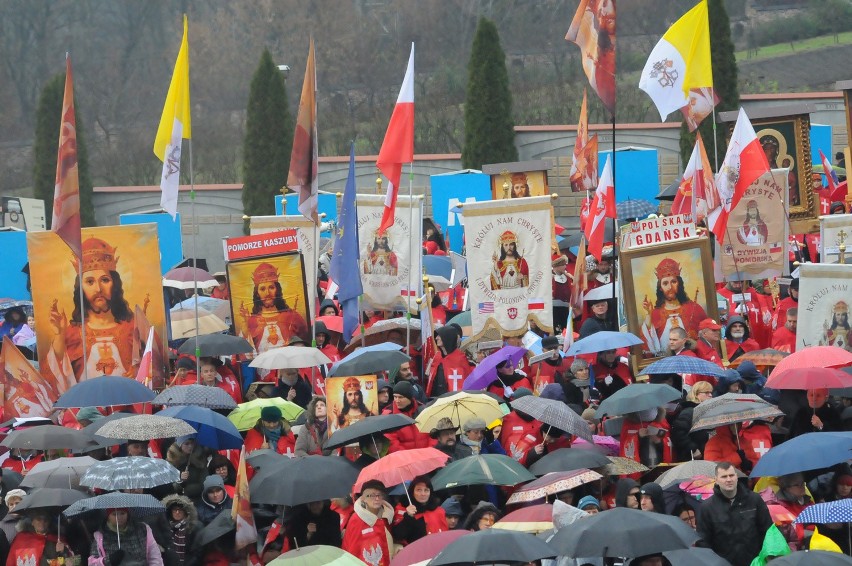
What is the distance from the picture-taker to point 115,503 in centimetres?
1141

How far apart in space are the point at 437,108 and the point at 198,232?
11754 mm

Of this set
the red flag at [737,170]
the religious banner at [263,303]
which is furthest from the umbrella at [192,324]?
the red flag at [737,170]

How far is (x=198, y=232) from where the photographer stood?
99.0ft

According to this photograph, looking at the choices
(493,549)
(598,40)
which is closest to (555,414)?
(493,549)

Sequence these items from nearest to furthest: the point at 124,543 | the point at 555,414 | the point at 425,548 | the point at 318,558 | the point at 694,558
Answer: the point at 694,558 < the point at 318,558 < the point at 425,548 < the point at 124,543 < the point at 555,414

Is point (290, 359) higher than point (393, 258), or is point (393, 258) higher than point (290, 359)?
point (393, 258)

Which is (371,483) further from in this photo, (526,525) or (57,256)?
(57,256)

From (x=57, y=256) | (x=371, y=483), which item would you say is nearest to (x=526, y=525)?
(x=371, y=483)

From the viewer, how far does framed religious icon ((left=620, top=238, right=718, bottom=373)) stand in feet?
54.5

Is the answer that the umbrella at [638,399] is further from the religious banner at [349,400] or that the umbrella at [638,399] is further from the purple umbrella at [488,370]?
the religious banner at [349,400]

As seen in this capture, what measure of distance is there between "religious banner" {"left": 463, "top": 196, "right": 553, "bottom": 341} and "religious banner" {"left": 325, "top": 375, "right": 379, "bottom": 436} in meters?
3.41

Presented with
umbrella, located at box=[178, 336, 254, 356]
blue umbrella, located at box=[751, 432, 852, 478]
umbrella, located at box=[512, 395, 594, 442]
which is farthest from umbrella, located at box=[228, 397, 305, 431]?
blue umbrella, located at box=[751, 432, 852, 478]

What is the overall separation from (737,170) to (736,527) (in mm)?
7896

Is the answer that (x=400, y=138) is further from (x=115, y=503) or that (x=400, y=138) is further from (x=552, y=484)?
(x=115, y=503)
